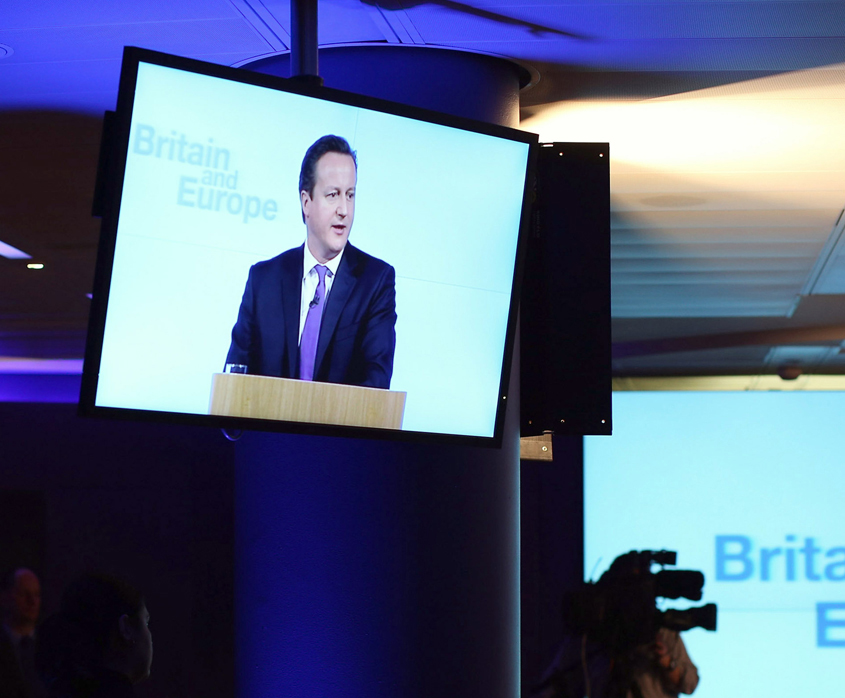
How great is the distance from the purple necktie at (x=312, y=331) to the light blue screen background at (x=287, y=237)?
10 centimetres

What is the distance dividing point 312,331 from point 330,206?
26 centimetres

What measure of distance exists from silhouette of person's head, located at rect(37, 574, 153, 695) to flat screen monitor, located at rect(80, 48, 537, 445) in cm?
61

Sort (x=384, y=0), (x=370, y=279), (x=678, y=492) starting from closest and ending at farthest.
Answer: (x=370, y=279) → (x=384, y=0) → (x=678, y=492)

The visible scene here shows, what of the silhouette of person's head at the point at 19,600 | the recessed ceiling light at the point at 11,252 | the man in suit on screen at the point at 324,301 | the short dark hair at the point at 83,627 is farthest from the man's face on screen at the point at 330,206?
the silhouette of person's head at the point at 19,600

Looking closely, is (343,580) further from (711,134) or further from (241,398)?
(711,134)

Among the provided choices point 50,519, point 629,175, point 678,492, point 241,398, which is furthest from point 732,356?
point 241,398

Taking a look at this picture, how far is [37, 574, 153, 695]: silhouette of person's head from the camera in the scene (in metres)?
2.12

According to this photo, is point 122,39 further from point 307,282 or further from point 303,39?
point 307,282

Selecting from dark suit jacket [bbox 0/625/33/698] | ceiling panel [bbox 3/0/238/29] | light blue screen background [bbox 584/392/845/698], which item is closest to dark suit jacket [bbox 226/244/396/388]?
ceiling panel [bbox 3/0/238/29]

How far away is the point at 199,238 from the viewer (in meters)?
1.90

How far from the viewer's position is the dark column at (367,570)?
2459 mm

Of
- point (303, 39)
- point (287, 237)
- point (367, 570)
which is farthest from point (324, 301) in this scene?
point (367, 570)

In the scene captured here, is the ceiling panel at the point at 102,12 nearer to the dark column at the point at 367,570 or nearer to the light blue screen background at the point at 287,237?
the light blue screen background at the point at 287,237

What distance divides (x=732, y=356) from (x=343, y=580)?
6279mm
